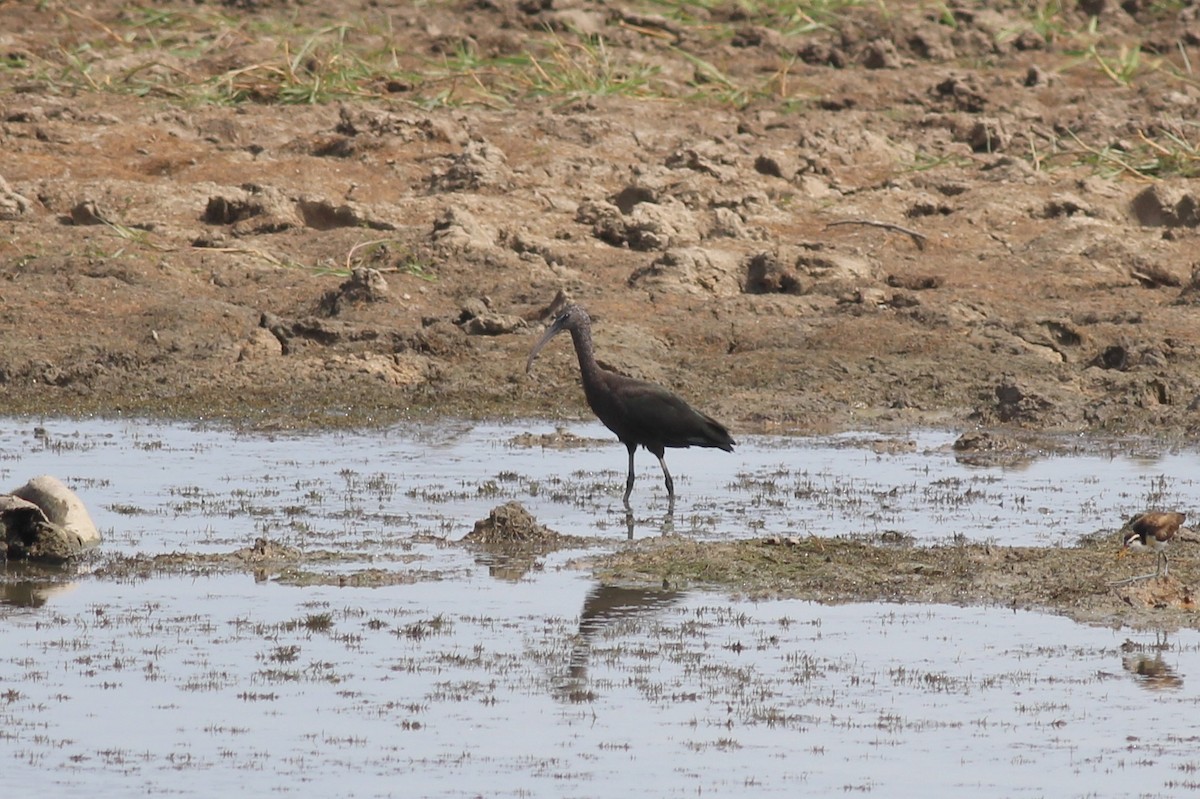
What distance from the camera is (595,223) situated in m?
18.7

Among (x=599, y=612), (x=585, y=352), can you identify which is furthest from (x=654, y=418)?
(x=599, y=612)

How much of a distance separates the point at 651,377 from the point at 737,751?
8.93 meters

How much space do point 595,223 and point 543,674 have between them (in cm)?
1034

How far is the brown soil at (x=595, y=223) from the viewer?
16516 mm

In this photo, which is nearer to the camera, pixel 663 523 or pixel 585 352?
pixel 663 523

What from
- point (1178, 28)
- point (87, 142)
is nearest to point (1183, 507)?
point (87, 142)

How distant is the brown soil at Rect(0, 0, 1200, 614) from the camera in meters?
16.5

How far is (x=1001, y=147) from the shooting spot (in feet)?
68.4

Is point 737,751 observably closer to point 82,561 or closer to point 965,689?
point 965,689

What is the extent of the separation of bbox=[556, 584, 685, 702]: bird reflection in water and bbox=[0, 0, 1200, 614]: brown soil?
5.74 metres

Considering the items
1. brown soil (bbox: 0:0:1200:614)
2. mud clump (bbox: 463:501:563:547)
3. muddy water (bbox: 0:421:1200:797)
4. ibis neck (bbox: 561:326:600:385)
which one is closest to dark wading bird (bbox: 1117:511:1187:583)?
muddy water (bbox: 0:421:1200:797)

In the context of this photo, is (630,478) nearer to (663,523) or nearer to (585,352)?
(663,523)

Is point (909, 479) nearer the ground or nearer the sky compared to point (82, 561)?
nearer the ground

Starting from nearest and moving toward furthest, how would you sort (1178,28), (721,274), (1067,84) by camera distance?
(721,274)
(1067,84)
(1178,28)
